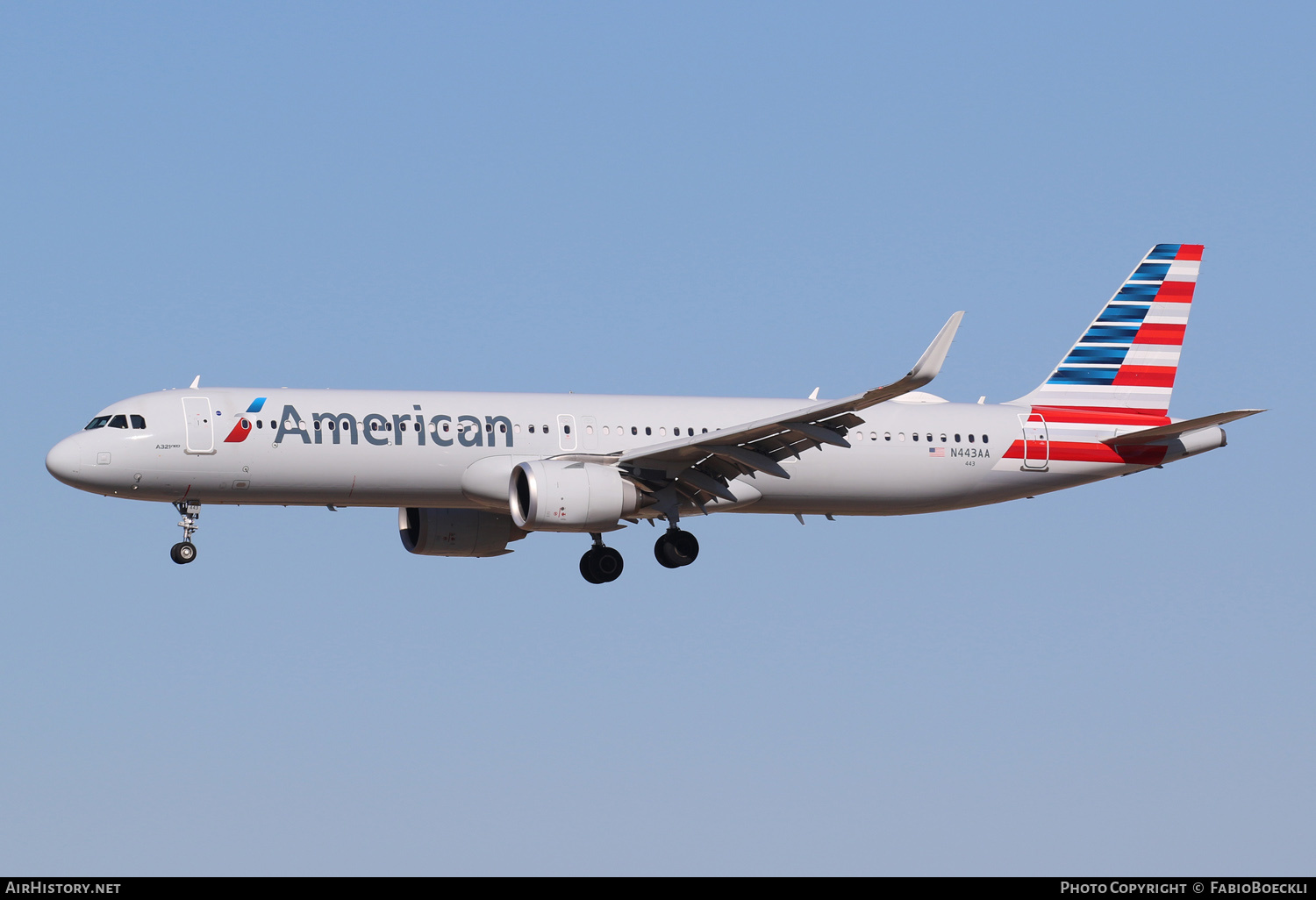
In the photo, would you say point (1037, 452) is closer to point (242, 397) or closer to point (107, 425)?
point (242, 397)

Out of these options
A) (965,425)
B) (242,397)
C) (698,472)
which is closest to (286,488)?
(242,397)

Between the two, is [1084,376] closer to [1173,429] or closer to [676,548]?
[1173,429]

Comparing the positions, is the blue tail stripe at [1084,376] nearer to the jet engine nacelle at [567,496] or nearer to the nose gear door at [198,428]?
the jet engine nacelle at [567,496]

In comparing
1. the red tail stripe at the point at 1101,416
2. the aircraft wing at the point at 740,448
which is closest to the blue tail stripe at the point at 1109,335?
the red tail stripe at the point at 1101,416

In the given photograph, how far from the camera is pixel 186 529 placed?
42.4m

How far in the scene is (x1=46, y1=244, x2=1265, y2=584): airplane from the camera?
41.4 meters

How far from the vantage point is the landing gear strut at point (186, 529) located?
42.3 meters

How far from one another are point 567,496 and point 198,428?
8.27m

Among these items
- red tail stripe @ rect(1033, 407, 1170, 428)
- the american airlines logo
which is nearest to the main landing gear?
the american airlines logo

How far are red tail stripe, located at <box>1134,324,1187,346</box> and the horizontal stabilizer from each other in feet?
9.89

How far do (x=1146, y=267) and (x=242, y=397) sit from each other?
81.4 feet

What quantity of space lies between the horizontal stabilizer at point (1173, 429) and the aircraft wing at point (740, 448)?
27.6 feet

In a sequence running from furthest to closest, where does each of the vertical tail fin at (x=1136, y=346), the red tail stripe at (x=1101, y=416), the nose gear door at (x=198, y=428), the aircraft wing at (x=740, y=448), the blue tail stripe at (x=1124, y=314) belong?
1. the blue tail stripe at (x=1124, y=314)
2. the vertical tail fin at (x=1136, y=346)
3. the red tail stripe at (x=1101, y=416)
4. the nose gear door at (x=198, y=428)
5. the aircraft wing at (x=740, y=448)
